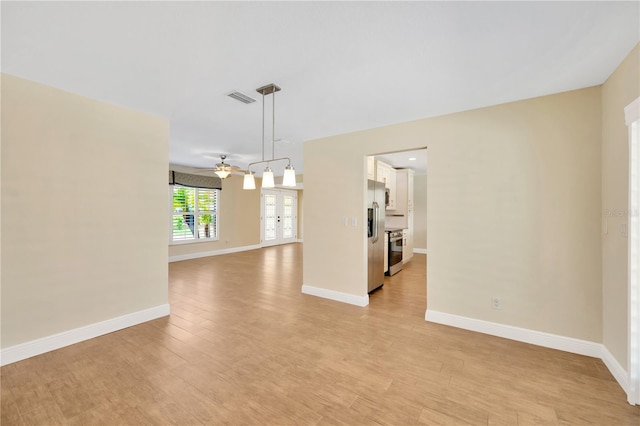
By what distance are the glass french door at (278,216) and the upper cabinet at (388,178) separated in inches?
199

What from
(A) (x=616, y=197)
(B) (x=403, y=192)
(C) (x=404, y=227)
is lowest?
(C) (x=404, y=227)

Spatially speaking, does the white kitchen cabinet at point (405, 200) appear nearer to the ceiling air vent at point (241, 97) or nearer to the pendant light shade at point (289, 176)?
the pendant light shade at point (289, 176)

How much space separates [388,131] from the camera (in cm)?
356

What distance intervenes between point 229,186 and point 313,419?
7.42m

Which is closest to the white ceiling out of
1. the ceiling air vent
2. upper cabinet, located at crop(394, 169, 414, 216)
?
the ceiling air vent

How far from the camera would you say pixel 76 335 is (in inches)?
105

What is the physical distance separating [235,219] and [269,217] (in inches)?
68.5

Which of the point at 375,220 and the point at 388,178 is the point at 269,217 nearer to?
the point at 388,178

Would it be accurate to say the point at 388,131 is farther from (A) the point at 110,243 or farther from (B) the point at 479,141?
(A) the point at 110,243

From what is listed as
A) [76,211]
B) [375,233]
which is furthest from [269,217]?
[76,211]

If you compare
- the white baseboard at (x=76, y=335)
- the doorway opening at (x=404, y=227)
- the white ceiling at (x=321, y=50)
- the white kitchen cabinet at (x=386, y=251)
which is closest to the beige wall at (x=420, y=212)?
the doorway opening at (x=404, y=227)

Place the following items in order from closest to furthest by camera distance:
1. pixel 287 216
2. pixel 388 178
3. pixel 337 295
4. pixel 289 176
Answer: pixel 289 176
pixel 337 295
pixel 388 178
pixel 287 216

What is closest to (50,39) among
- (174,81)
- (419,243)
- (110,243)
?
(174,81)

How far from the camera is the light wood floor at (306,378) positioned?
1735 millimetres
